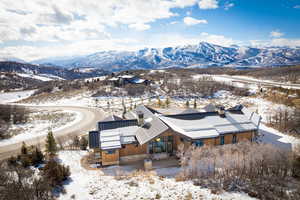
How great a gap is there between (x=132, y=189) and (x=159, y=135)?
24.9 ft

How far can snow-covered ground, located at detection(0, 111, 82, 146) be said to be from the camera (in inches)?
1151

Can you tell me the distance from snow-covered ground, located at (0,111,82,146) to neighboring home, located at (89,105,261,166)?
595 inches

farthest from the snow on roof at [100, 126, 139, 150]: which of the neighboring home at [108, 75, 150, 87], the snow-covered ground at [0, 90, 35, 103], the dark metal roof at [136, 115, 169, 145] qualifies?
the snow-covered ground at [0, 90, 35, 103]

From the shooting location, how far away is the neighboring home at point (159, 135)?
2078cm

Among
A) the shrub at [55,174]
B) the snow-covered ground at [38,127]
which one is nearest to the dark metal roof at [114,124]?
the shrub at [55,174]

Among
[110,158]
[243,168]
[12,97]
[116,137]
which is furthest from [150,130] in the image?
[12,97]

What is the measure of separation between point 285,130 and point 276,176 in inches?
641

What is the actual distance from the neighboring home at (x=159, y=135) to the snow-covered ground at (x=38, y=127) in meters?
15.1

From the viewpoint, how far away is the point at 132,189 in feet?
48.1

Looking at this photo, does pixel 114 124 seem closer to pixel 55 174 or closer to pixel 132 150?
pixel 132 150

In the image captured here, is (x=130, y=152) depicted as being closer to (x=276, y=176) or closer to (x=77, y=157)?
(x=77, y=157)

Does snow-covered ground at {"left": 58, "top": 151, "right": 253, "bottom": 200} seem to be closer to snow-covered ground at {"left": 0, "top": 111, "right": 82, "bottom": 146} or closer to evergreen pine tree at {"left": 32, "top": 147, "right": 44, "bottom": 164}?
evergreen pine tree at {"left": 32, "top": 147, "right": 44, "bottom": 164}

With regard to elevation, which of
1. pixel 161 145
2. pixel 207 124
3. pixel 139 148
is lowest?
pixel 139 148

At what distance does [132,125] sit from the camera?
25234 millimetres
